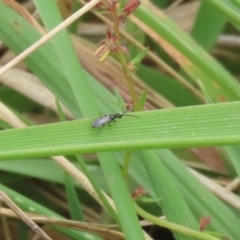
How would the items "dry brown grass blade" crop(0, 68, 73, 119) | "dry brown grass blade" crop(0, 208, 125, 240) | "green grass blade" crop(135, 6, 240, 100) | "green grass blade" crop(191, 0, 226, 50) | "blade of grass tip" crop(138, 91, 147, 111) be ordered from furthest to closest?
"green grass blade" crop(191, 0, 226, 50), "dry brown grass blade" crop(0, 68, 73, 119), "green grass blade" crop(135, 6, 240, 100), "dry brown grass blade" crop(0, 208, 125, 240), "blade of grass tip" crop(138, 91, 147, 111)

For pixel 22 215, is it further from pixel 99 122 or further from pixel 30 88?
pixel 30 88

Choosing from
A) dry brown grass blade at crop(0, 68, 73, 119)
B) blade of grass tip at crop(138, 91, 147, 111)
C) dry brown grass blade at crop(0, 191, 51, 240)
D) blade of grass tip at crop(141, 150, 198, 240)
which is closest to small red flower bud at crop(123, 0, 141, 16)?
blade of grass tip at crop(138, 91, 147, 111)

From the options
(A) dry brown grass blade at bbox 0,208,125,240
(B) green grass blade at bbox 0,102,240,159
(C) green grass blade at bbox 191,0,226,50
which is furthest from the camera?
(C) green grass blade at bbox 191,0,226,50

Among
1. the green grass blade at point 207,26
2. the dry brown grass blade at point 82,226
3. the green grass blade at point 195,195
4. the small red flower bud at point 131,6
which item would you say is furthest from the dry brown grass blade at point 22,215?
the green grass blade at point 207,26

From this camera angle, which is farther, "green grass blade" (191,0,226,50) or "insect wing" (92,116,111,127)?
"green grass blade" (191,0,226,50)

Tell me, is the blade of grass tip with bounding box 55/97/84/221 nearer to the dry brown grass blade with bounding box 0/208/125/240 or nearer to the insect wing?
the dry brown grass blade with bounding box 0/208/125/240

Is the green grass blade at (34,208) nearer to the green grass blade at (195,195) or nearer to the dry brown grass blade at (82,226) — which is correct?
the dry brown grass blade at (82,226)

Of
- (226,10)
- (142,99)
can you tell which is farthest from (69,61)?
(226,10)

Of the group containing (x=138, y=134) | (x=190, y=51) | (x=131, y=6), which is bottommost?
(x=138, y=134)

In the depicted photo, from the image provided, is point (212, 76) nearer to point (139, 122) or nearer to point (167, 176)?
point (167, 176)
